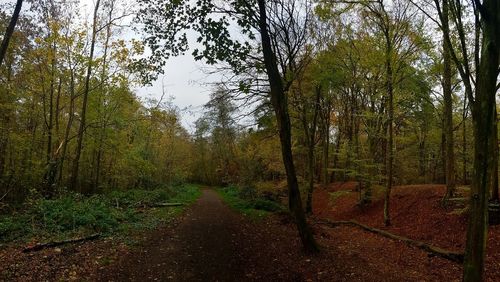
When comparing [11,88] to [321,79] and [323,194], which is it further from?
[323,194]

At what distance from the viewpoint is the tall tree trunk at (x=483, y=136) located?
4609 millimetres

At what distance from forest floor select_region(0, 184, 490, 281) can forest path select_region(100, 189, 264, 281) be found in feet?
0.06

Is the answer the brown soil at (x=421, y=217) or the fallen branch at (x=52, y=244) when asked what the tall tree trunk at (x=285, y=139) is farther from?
the fallen branch at (x=52, y=244)

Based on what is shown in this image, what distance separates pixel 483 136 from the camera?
4.65 meters

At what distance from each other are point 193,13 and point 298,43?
173 inches

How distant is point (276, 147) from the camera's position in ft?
68.3

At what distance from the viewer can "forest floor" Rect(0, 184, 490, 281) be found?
657 cm

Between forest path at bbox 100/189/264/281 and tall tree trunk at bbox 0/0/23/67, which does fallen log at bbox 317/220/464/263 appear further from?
tall tree trunk at bbox 0/0/23/67

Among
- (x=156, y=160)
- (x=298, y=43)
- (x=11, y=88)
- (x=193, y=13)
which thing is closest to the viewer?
(x=193, y=13)

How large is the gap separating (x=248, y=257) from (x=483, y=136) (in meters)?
5.79

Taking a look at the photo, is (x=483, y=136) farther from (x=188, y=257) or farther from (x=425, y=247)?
(x=188, y=257)

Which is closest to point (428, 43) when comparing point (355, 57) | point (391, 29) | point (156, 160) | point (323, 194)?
point (391, 29)

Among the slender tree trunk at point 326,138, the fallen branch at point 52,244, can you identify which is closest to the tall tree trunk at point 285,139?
the fallen branch at point 52,244

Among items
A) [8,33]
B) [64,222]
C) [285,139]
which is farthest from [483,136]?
[8,33]
